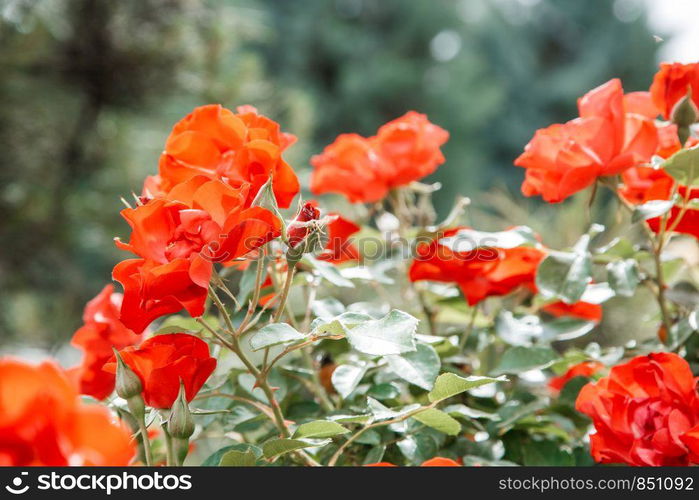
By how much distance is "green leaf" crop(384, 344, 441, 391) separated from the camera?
0.39m

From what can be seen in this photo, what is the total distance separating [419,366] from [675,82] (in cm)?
25

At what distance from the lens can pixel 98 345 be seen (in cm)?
48

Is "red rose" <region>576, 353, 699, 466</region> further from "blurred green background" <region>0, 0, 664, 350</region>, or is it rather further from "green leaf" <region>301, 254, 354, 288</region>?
"blurred green background" <region>0, 0, 664, 350</region>

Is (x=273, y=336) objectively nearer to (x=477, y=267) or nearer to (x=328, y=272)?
(x=328, y=272)

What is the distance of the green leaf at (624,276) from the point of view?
0.46 meters

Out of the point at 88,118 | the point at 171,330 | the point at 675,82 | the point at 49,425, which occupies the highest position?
the point at 88,118

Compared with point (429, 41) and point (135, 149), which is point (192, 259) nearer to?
point (135, 149)

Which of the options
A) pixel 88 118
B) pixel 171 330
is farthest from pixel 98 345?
pixel 88 118

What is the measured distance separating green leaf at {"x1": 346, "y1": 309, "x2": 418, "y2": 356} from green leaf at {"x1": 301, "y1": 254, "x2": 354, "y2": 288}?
0.08m

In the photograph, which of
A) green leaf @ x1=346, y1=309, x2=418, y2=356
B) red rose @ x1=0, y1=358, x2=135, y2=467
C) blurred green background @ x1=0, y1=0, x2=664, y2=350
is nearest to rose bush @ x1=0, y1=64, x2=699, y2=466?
green leaf @ x1=346, y1=309, x2=418, y2=356

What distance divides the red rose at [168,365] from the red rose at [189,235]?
0.08ft

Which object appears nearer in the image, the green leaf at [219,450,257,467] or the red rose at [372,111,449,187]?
the green leaf at [219,450,257,467]

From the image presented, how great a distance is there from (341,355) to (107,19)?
6.14ft
